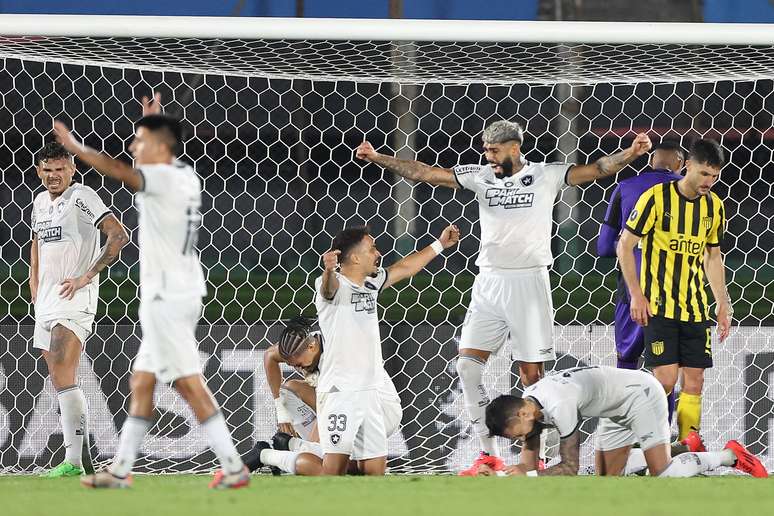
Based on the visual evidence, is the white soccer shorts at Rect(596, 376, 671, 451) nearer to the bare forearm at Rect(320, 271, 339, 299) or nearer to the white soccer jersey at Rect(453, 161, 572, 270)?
the white soccer jersey at Rect(453, 161, 572, 270)

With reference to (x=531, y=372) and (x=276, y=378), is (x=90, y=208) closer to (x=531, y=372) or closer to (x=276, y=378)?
(x=276, y=378)

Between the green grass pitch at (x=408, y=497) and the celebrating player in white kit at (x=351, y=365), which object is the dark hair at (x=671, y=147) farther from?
the green grass pitch at (x=408, y=497)

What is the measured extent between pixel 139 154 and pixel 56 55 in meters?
2.40

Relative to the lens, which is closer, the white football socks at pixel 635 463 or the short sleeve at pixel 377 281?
the short sleeve at pixel 377 281

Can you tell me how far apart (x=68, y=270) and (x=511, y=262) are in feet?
7.24

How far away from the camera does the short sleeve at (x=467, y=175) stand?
560 centimetres

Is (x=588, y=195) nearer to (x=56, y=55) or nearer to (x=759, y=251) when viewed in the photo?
(x=759, y=251)

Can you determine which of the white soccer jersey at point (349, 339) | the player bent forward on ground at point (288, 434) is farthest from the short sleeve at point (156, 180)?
the player bent forward on ground at point (288, 434)

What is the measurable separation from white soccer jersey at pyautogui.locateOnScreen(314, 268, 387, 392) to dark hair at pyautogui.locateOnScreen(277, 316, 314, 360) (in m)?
0.27

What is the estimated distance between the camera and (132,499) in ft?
12.0

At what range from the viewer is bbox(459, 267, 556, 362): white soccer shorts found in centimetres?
546

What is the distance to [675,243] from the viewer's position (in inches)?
212

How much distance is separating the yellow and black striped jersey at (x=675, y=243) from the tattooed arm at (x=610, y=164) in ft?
0.63

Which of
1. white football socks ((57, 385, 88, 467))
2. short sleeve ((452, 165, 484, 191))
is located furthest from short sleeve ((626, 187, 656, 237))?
white football socks ((57, 385, 88, 467))
